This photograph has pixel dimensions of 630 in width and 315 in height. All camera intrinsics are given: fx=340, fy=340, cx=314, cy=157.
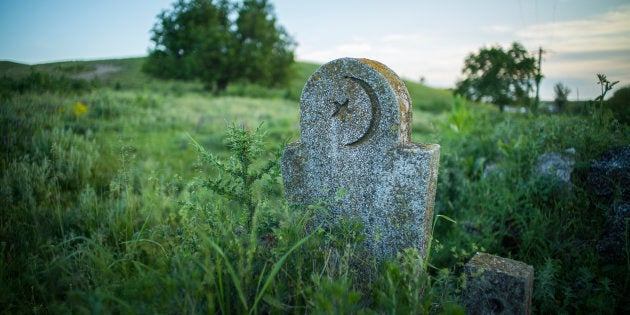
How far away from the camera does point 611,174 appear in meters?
3.03

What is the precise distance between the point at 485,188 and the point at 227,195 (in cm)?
314

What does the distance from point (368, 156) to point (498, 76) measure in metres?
6.29

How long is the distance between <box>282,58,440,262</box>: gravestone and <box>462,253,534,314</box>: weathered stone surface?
384mm

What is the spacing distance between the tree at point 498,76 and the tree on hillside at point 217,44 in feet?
54.2

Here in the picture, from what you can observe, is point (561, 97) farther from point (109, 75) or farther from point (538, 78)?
point (109, 75)

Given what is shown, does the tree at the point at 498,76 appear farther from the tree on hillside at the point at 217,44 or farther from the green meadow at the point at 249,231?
the tree on hillside at the point at 217,44

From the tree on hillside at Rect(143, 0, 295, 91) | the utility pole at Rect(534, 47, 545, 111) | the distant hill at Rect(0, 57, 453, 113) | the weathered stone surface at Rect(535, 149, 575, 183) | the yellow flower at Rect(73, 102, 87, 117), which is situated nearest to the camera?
the weathered stone surface at Rect(535, 149, 575, 183)

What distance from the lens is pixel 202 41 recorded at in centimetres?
2138

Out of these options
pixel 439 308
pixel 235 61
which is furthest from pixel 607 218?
pixel 235 61

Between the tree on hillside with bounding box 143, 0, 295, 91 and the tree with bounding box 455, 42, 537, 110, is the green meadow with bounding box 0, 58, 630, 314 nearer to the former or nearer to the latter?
the tree with bounding box 455, 42, 537, 110

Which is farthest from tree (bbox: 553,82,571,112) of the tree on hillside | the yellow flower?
the tree on hillside

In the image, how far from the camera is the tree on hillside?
70.5ft

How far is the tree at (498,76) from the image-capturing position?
652 centimetres

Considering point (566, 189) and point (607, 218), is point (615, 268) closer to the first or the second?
point (607, 218)
